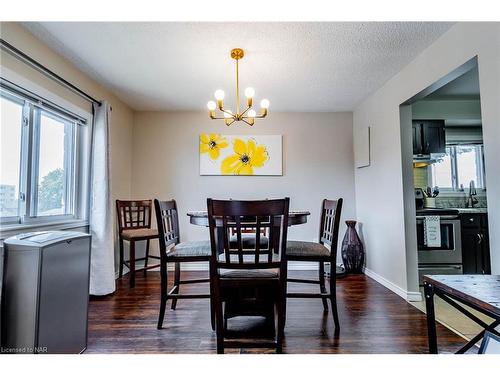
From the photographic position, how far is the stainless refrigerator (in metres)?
1.40

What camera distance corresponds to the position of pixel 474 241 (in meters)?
3.08

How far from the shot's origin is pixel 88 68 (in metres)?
2.69

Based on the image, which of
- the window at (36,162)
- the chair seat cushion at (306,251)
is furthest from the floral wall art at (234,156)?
the chair seat cushion at (306,251)

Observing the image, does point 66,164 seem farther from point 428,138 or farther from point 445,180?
point 445,180

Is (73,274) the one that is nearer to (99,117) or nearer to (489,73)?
(99,117)

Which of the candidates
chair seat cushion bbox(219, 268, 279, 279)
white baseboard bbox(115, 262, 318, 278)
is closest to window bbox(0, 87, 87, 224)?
white baseboard bbox(115, 262, 318, 278)

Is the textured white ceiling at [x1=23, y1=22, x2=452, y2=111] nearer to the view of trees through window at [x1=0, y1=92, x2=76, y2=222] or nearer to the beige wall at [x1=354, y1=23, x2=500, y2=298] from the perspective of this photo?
the beige wall at [x1=354, y1=23, x2=500, y2=298]

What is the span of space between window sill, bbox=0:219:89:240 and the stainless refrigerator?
52 centimetres

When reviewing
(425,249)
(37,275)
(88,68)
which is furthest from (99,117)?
(425,249)

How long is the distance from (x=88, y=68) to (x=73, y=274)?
1992 millimetres

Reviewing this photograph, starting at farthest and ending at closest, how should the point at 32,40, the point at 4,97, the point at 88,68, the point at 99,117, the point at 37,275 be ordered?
the point at 99,117 < the point at 88,68 < the point at 32,40 < the point at 4,97 < the point at 37,275

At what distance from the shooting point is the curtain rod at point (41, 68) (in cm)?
185

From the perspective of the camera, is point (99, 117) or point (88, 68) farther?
point (99, 117)

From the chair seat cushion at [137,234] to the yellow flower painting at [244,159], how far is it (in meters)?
1.28
